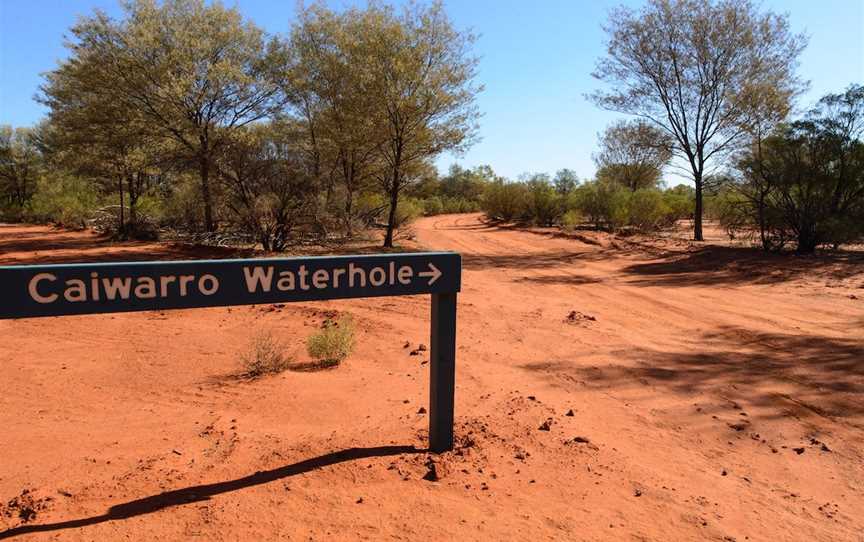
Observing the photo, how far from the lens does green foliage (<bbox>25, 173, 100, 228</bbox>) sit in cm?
2970

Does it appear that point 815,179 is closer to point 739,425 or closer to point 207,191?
point 739,425

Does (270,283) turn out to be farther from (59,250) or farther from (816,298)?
(59,250)

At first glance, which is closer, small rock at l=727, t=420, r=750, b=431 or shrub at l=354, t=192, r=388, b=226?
small rock at l=727, t=420, r=750, b=431

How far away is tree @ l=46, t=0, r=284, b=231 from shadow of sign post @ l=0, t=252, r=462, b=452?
1592cm

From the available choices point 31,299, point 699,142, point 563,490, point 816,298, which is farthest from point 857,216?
point 31,299

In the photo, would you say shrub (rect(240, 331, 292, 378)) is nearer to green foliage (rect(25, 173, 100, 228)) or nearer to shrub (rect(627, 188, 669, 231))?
shrub (rect(627, 188, 669, 231))

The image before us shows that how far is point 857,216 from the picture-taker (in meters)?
15.1

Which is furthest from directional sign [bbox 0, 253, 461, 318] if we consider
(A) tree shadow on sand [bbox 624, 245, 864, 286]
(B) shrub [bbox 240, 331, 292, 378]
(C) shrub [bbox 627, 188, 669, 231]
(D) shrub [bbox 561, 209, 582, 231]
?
(C) shrub [bbox 627, 188, 669, 231]

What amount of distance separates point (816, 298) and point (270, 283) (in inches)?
441

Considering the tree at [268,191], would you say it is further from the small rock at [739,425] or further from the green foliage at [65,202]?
the green foliage at [65,202]

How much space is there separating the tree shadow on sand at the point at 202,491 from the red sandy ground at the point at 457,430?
16mm

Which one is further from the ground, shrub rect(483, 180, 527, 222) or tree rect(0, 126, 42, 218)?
tree rect(0, 126, 42, 218)

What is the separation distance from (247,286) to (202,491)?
50.9 inches

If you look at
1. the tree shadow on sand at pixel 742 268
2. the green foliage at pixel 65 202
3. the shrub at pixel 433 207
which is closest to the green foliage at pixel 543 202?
the tree shadow on sand at pixel 742 268
